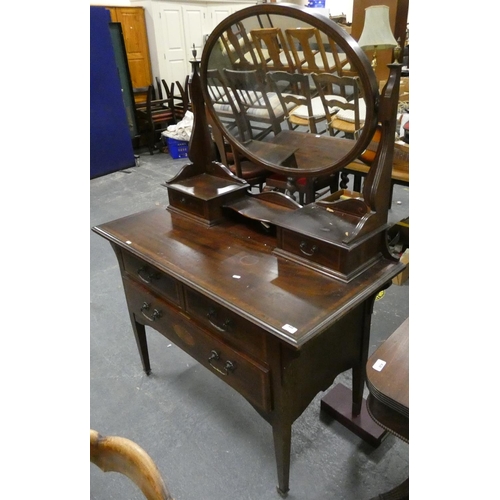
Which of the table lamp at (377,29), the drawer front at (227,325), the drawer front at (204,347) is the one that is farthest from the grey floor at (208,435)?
the table lamp at (377,29)

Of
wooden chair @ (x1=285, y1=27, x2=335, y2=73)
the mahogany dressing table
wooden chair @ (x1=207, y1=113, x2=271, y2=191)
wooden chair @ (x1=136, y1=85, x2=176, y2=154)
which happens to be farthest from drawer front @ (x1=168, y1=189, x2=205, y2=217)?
wooden chair @ (x1=136, y1=85, x2=176, y2=154)

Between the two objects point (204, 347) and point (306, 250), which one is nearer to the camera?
point (306, 250)

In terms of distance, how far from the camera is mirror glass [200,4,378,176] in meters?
1.02

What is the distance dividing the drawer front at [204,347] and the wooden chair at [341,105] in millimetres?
686

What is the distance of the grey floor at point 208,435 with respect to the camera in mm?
1375

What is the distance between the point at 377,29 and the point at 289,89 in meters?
2.23

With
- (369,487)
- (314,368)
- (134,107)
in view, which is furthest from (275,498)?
(134,107)

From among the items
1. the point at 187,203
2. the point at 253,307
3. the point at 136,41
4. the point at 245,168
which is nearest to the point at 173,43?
the point at 136,41

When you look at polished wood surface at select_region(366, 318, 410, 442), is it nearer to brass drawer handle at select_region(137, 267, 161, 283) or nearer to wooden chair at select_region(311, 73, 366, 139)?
wooden chair at select_region(311, 73, 366, 139)

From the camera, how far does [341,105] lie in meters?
1.10

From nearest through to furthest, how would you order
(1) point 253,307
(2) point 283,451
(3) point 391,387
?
(3) point 391,387 → (1) point 253,307 → (2) point 283,451

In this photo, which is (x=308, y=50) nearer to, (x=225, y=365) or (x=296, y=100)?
(x=296, y=100)

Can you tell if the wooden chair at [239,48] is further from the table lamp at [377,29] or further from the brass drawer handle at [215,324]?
the table lamp at [377,29]
